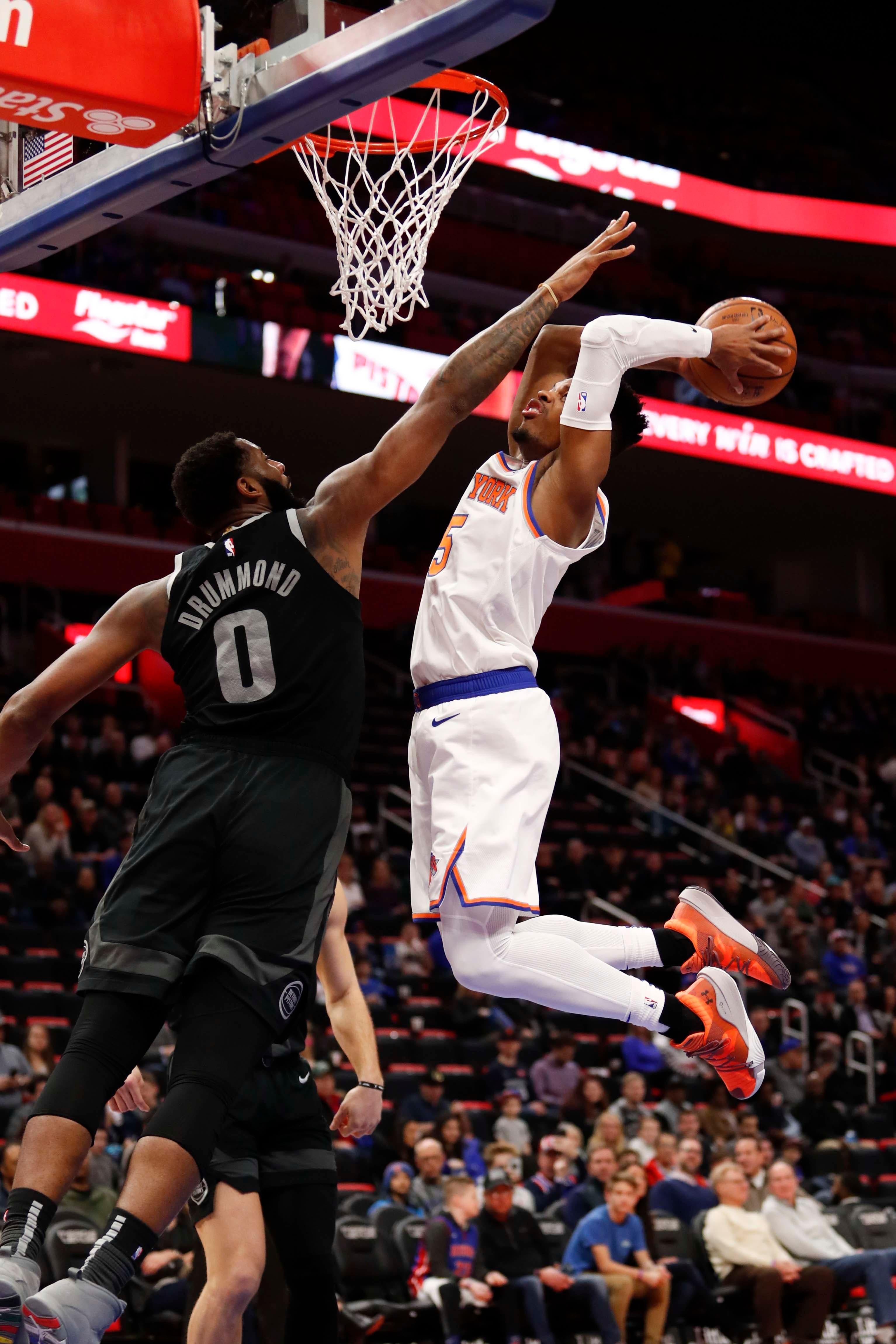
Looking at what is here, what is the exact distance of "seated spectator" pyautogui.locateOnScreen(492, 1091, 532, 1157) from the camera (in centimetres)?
1207

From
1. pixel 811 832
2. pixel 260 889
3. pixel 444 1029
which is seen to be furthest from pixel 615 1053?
pixel 260 889

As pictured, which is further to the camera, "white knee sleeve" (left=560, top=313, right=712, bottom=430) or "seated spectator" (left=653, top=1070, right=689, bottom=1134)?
"seated spectator" (left=653, top=1070, right=689, bottom=1134)

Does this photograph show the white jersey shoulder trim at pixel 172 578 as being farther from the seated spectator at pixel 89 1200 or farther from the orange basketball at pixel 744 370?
the seated spectator at pixel 89 1200

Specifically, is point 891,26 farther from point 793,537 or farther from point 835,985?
point 835,985

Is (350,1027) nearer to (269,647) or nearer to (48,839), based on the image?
(269,647)

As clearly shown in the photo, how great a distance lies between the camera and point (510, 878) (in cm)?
483

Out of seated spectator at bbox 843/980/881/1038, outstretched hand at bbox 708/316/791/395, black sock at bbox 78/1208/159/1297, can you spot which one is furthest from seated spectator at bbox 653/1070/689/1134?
black sock at bbox 78/1208/159/1297

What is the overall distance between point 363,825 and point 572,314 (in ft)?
31.2

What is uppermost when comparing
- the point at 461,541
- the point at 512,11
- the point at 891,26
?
the point at 891,26

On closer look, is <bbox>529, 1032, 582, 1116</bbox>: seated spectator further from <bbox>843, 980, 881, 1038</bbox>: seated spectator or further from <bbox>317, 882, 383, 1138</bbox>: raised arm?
<bbox>317, 882, 383, 1138</bbox>: raised arm

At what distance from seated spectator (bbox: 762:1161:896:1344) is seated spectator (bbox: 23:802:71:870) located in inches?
255

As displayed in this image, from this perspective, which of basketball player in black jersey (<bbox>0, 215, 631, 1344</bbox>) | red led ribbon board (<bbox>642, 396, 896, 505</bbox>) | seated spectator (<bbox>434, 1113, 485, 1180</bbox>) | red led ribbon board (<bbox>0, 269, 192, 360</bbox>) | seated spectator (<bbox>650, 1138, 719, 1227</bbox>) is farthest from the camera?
red led ribbon board (<bbox>642, 396, 896, 505</bbox>)

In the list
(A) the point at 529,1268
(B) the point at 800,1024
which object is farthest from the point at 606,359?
(B) the point at 800,1024

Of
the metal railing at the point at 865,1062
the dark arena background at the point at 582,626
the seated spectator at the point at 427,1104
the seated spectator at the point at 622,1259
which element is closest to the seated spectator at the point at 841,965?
the dark arena background at the point at 582,626
